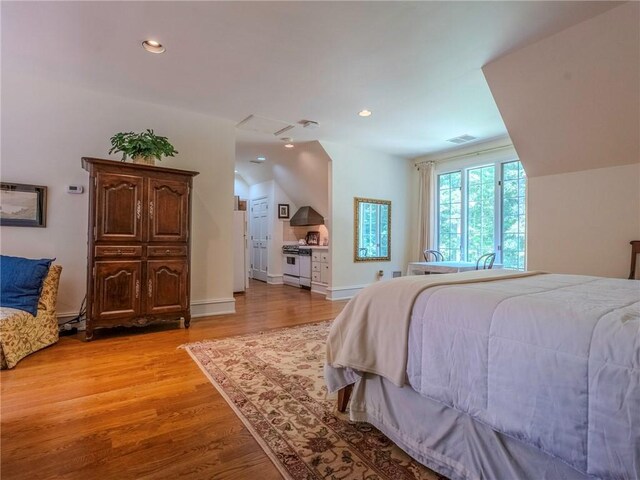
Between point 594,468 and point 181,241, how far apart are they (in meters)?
3.59

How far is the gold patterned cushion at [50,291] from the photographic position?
291 cm

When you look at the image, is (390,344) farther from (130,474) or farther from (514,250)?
(514,250)

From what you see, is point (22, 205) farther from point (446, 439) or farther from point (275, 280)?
point (275, 280)

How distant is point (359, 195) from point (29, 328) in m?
4.71

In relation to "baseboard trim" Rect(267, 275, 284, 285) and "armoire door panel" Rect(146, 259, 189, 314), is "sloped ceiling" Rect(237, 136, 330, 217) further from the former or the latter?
"armoire door panel" Rect(146, 259, 189, 314)

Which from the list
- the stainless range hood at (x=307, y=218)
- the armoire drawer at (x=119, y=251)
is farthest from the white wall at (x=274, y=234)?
the armoire drawer at (x=119, y=251)

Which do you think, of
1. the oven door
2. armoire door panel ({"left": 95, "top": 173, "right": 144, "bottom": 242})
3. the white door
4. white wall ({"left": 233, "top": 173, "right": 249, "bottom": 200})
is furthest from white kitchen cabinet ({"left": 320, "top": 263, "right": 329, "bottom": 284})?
white wall ({"left": 233, "top": 173, "right": 249, "bottom": 200})

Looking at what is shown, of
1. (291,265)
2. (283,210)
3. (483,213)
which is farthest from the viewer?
(283,210)

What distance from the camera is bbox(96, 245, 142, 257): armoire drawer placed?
3.12 metres

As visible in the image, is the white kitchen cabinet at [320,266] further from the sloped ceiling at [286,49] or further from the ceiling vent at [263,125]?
the sloped ceiling at [286,49]

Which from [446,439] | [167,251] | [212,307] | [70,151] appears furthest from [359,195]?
[446,439]

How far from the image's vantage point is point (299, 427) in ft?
5.66

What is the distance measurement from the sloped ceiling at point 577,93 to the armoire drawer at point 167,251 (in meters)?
3.57

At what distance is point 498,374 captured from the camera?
1133 millimetres
